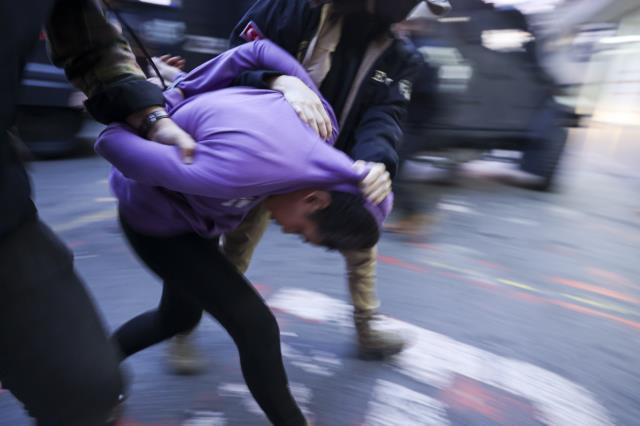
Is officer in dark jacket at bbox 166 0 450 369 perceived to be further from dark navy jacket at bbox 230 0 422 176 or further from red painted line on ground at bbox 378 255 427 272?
red painted line on ground at bbox 378 255 427 272

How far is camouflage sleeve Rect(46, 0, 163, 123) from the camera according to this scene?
4.29 feet


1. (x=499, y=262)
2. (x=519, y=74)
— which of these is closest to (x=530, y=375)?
(x=499, y=262)

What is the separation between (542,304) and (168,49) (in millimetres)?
4111

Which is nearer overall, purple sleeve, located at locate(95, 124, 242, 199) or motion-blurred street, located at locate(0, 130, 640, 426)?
purple sleeve, located at locate(95, 124, 242, 199)

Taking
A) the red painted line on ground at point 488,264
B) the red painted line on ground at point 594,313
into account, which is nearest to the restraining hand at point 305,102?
the red painted line on ground at point 594,313

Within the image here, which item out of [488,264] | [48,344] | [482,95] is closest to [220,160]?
[48,344]

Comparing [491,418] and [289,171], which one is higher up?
[289,171]

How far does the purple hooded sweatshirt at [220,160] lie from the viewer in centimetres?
125

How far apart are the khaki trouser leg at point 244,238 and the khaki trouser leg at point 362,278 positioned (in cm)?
36

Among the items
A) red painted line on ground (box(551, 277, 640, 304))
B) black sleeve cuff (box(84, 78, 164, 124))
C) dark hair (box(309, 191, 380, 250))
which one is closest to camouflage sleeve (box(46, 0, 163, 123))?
black sleeve cuff (box(84, 78, 164, 124))

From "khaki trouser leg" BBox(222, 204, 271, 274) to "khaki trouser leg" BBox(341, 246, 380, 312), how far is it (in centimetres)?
A: 36

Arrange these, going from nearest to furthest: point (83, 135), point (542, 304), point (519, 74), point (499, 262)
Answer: point (542, 304), point (499, 262), point (519, 74), point (83, 135)

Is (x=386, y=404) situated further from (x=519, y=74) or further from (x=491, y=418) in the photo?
(x=519, y=74)

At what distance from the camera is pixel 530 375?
2350 mm
